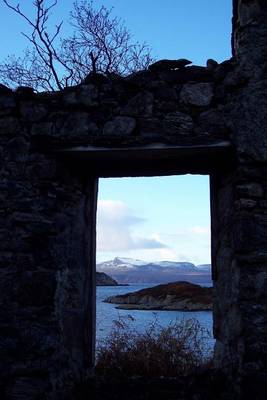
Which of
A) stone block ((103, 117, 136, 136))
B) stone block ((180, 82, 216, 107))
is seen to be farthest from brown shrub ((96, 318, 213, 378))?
stone block ((180, 82, 216, 107))

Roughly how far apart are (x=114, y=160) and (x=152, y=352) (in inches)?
83.2

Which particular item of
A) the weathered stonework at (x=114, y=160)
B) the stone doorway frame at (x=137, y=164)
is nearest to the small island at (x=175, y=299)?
the stone doorway frame at (x=137, y=164)

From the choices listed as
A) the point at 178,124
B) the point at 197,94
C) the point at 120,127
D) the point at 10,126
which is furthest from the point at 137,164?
the point at 10,126

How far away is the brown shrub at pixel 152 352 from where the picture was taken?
16.0 ft

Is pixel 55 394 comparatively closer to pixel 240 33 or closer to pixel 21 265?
pixel 21 265

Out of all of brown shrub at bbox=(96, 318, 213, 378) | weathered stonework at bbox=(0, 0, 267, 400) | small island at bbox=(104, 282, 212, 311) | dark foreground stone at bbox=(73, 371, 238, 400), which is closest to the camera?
weathered stonework at bbox=(0, 0, 267, 400)

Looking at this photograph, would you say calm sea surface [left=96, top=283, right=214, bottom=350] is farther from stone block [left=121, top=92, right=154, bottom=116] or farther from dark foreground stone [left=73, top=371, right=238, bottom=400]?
stone block [left=121, top=92, right=154, bottom=116]

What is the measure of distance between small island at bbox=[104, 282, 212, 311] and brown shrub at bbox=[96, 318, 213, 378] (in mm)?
13241

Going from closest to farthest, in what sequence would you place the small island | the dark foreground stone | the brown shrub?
1. the dark foreground stone
2. the brown shrub
3. the small island

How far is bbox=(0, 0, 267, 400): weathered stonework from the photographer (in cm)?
357

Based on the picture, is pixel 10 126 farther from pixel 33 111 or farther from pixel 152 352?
pixel 152 352

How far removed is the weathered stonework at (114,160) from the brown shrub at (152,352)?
0.95m

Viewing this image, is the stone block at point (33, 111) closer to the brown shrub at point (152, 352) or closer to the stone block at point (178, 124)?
the stone block at point (178, 124)

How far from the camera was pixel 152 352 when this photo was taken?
5070 mm
